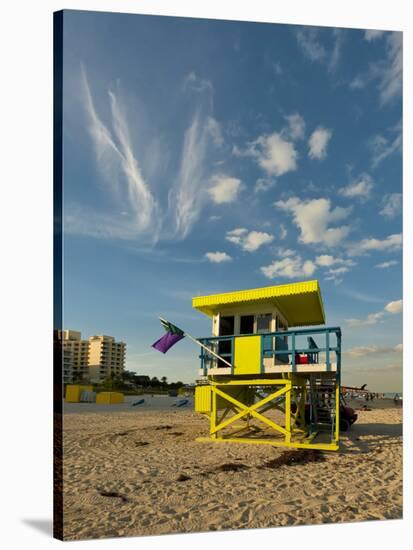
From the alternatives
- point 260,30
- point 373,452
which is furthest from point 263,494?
point 260,30

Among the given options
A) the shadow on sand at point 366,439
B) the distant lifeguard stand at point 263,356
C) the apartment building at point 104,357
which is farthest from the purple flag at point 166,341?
the apartment building at point 104,357

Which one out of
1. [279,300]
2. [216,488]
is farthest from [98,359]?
[216,488]

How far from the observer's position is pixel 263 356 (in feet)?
42.2

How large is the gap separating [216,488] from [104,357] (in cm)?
8528

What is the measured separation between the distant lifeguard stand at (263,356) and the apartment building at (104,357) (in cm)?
7435

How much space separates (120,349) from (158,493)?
87.9 m

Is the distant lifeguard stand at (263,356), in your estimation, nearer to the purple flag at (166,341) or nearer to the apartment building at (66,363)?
the purple flag at (166,341)

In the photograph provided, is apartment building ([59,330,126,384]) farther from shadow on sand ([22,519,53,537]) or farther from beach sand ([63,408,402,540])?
shadow on sand ([22,519,53,537])

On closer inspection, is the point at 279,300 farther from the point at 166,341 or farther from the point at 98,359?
the point at 98,359

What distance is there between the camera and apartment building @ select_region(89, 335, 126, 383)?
88.2 meters

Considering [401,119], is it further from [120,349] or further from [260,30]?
[120,349]

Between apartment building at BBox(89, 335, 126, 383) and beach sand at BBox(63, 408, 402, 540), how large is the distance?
76.2 m

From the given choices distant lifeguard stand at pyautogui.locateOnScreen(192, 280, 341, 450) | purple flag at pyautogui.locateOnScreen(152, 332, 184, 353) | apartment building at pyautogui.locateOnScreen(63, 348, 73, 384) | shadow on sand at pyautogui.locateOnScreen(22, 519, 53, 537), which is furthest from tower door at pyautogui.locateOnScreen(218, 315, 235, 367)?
shadow on sand at pyautogui.locateOnScreen(22, 519, 53, 537)

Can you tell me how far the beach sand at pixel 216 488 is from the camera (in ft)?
24.9
